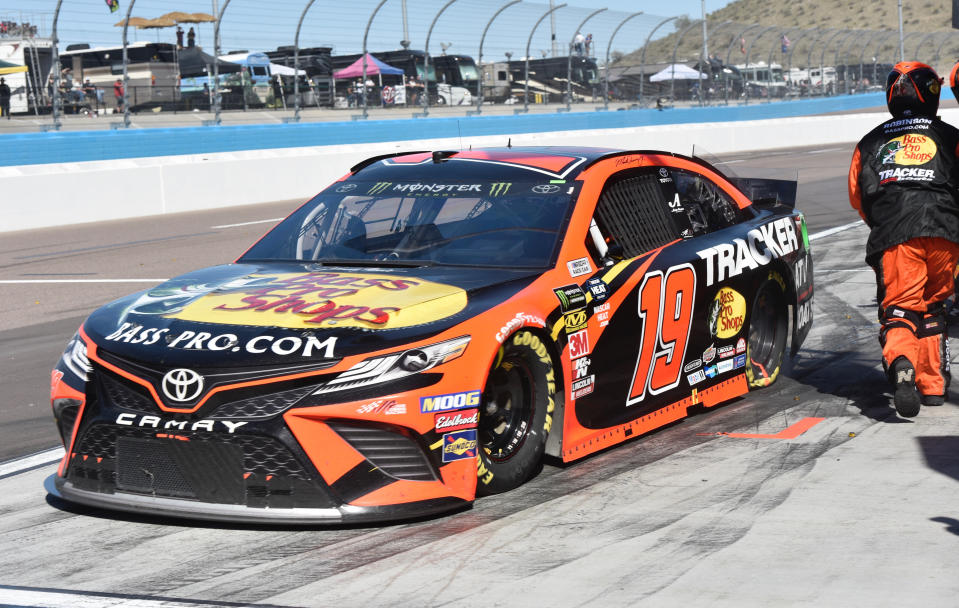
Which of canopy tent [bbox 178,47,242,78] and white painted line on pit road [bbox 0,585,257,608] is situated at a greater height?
canopy tent [bbox 178,47,242,78]

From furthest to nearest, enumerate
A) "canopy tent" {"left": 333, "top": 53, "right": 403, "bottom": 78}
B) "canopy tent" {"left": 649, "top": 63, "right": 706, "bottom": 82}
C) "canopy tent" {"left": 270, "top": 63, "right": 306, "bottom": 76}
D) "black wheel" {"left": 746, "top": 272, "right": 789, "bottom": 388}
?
1. "canopy tent" {"left": 649, "top": 63, "right": 706, "bottom": 82}
2. "canopy tent" {"left": 333, "top": 53, "right": 403, "bottom": 78}
3. "canopy tent" {"left": 270, "top": 63, "right": 306, "bottom": 76}
4. "black wheel" {"left": 746, "top": 272, "right": 789, "bottom": 388}

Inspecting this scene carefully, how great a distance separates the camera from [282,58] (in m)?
26.2

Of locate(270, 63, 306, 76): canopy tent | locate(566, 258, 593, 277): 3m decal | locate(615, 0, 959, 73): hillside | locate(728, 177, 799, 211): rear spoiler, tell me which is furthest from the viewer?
locate(615, 0, 959, 73): hillside

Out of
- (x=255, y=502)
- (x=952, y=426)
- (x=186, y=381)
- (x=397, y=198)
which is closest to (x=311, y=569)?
(x=255, y=502)

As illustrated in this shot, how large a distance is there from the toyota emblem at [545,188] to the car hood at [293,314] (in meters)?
0.63

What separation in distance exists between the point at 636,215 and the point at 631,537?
81.8 inches

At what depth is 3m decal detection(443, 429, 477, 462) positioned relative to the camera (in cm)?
457

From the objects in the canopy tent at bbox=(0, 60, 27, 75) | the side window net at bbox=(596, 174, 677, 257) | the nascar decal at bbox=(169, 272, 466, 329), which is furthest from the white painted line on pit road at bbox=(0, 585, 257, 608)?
the canopy tent at bbox=(0, 60, 27, 75)

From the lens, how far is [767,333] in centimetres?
711

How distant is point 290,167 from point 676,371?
18.5m

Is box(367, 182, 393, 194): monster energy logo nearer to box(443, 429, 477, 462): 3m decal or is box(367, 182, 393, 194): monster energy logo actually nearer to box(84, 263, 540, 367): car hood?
box(84, 263, 540, 367): car hood

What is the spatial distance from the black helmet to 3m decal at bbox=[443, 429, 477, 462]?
3.35 meters

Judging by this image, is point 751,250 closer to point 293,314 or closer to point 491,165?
point 491,165

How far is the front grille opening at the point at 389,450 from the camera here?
4.41 metres
